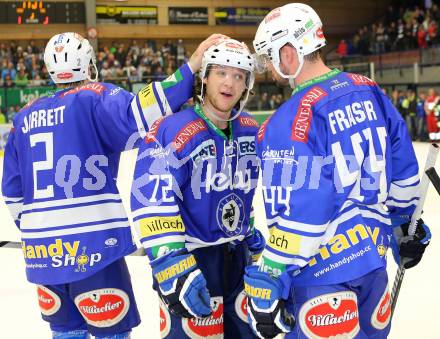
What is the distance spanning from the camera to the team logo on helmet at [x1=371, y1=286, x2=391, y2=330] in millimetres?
2071

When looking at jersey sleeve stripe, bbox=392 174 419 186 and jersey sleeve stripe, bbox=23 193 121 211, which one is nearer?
jersey sleeve stripe, bbox=392 174 419 186

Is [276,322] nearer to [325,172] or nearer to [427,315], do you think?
[325,172]

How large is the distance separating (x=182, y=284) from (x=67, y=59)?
1039 mm

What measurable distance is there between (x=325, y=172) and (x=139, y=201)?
701 millimetres

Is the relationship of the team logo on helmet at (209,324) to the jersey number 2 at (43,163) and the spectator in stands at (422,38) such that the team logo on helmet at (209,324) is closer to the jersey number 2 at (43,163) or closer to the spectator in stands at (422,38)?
the jersey number 2 at (43,163)

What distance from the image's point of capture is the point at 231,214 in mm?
2402

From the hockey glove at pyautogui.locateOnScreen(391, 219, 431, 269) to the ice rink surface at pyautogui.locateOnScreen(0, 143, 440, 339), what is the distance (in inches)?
41.5

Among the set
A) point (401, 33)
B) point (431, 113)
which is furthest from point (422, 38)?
point (431, 113)

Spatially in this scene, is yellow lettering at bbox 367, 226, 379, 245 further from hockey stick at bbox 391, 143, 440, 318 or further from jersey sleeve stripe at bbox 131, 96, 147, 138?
jersey sleeve stripe at bbox 131, 96, 147, 138

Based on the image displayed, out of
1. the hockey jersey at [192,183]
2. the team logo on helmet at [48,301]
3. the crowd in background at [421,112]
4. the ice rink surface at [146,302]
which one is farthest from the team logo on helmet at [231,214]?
the crowd in background at [421,112]

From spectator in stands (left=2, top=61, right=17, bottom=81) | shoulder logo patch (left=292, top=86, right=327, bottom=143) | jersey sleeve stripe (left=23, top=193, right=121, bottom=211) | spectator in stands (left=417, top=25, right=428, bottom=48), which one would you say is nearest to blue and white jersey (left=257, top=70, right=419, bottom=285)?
shoulder logo patch (left=292, top=86, right=327, bottom=143)

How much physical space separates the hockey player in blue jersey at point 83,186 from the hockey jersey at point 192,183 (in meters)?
0.16

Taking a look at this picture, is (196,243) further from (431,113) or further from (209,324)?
(431,113)

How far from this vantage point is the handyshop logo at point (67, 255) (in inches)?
95.6
